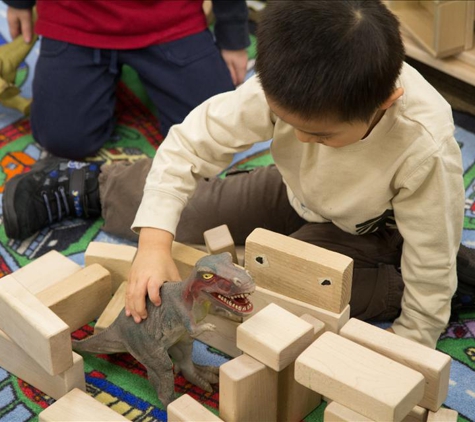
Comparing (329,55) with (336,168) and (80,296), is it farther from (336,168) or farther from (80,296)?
(80,296)

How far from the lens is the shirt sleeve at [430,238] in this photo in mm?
968

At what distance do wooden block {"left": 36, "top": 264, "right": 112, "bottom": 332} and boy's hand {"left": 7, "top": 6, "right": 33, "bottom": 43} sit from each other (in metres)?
0.76

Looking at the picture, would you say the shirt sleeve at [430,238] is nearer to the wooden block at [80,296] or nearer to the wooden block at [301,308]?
the wooden block at [301,308]

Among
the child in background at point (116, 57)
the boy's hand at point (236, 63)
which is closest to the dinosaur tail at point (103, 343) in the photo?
the child in background at point (116, 57)

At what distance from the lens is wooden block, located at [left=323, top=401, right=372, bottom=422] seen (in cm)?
77

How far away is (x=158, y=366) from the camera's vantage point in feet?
3.11

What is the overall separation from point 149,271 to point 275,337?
8.4 inches


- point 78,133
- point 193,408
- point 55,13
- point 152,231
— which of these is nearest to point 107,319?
point 152,231

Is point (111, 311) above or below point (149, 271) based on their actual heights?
below

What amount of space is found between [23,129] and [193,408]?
3.14 feet

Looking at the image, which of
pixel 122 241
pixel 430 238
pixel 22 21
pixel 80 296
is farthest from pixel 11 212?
pixel 430 238

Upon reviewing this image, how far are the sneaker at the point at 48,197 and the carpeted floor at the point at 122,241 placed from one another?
26 millimetres

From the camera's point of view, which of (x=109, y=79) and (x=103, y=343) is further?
(x=109, y=79)

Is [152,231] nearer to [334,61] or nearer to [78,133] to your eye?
[334,61]
